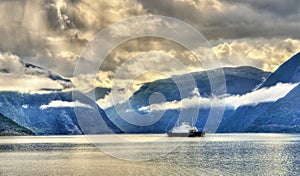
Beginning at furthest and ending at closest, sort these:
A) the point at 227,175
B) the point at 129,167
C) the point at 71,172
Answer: the point at 129,167 → the point at 71,172 → the point at 227,175

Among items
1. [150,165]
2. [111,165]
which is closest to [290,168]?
[150,165]

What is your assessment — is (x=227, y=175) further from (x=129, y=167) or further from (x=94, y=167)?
(x=94, y=167)

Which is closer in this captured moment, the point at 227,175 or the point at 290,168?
the point at 227,175

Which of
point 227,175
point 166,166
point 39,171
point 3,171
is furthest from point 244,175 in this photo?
point 3,171

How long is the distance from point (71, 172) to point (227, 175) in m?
37.1

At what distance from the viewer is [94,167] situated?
124000mm

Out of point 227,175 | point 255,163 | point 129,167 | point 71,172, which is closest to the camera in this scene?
point 227,175

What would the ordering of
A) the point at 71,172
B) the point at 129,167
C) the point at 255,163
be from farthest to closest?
the point at 255,163, the point at 129,167, the point at 71,172

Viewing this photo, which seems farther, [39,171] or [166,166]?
[166,166]

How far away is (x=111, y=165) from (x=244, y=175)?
41849 mm

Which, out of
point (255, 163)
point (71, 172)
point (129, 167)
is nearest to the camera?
point (71, 172)

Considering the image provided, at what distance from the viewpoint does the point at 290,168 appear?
114 metres

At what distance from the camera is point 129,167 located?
122 meters

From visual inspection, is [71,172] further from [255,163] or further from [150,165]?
[255,163]
